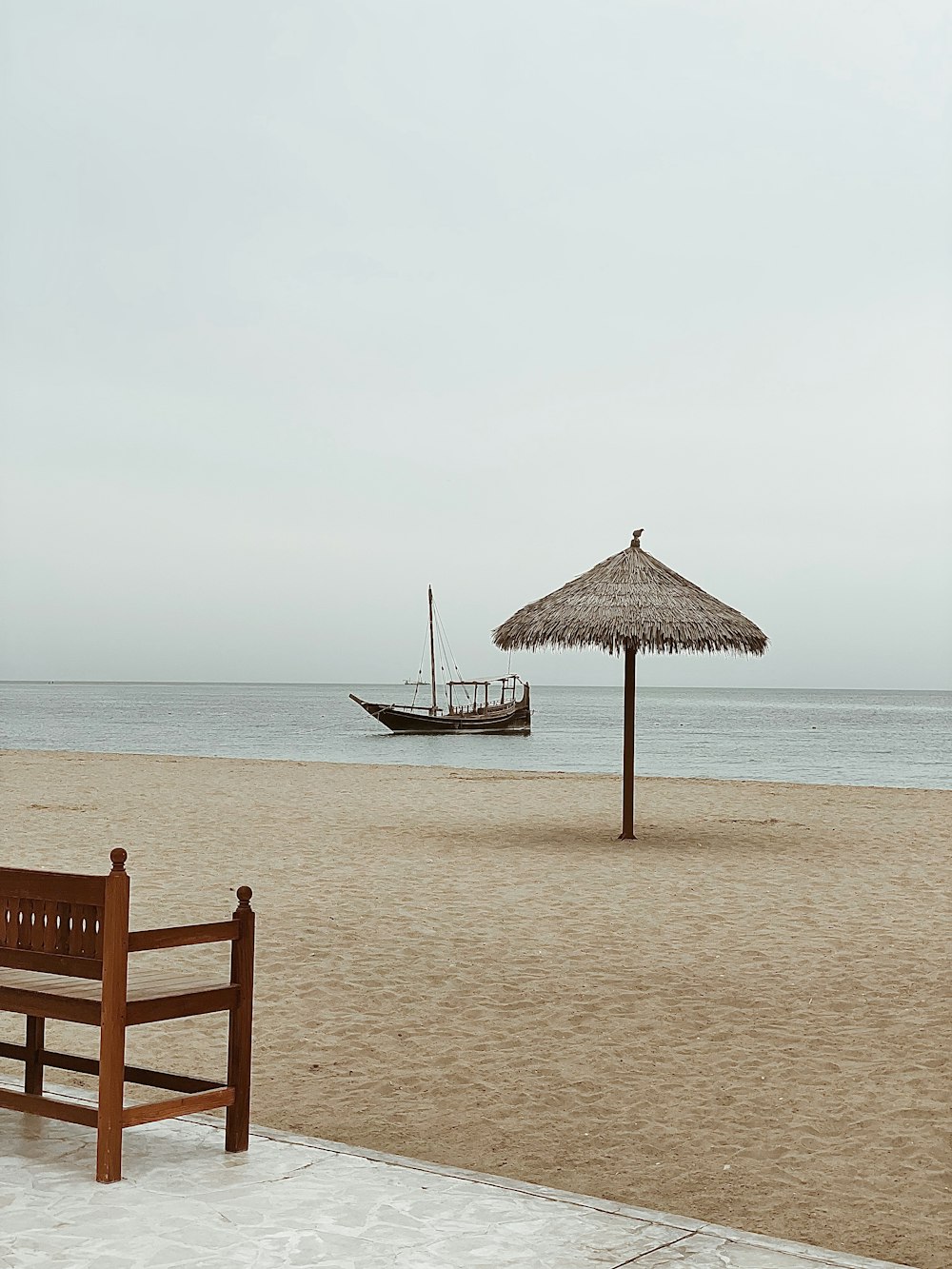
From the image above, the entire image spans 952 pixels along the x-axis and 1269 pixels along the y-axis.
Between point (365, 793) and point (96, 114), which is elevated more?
point (96, 114)

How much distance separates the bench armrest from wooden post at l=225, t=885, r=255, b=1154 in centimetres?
4

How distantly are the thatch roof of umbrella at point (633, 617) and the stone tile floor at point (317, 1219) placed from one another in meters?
8.64

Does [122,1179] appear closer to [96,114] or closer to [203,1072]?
[203,1072]

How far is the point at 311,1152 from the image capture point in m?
3.70

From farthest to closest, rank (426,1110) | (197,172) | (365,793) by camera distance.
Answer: (197,172), (365,793), (426,1110)

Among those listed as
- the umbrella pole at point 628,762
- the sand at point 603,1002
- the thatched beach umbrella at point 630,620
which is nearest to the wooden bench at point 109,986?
the sand at point 603,1002

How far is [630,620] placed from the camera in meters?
12.1

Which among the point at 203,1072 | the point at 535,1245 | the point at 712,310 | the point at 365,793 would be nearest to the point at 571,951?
the point at 203,1072

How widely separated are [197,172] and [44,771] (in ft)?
31.8

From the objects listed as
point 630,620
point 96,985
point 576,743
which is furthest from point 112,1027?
point 576,743

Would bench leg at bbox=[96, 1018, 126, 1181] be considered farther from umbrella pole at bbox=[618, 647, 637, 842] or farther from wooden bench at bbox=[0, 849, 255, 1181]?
umbrella pole at bbox=[618, 647, 637, 842]

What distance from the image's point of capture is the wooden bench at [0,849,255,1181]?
3436mm

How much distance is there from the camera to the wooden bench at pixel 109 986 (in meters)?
3.44

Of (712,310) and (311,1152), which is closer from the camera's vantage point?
(311,1152)
